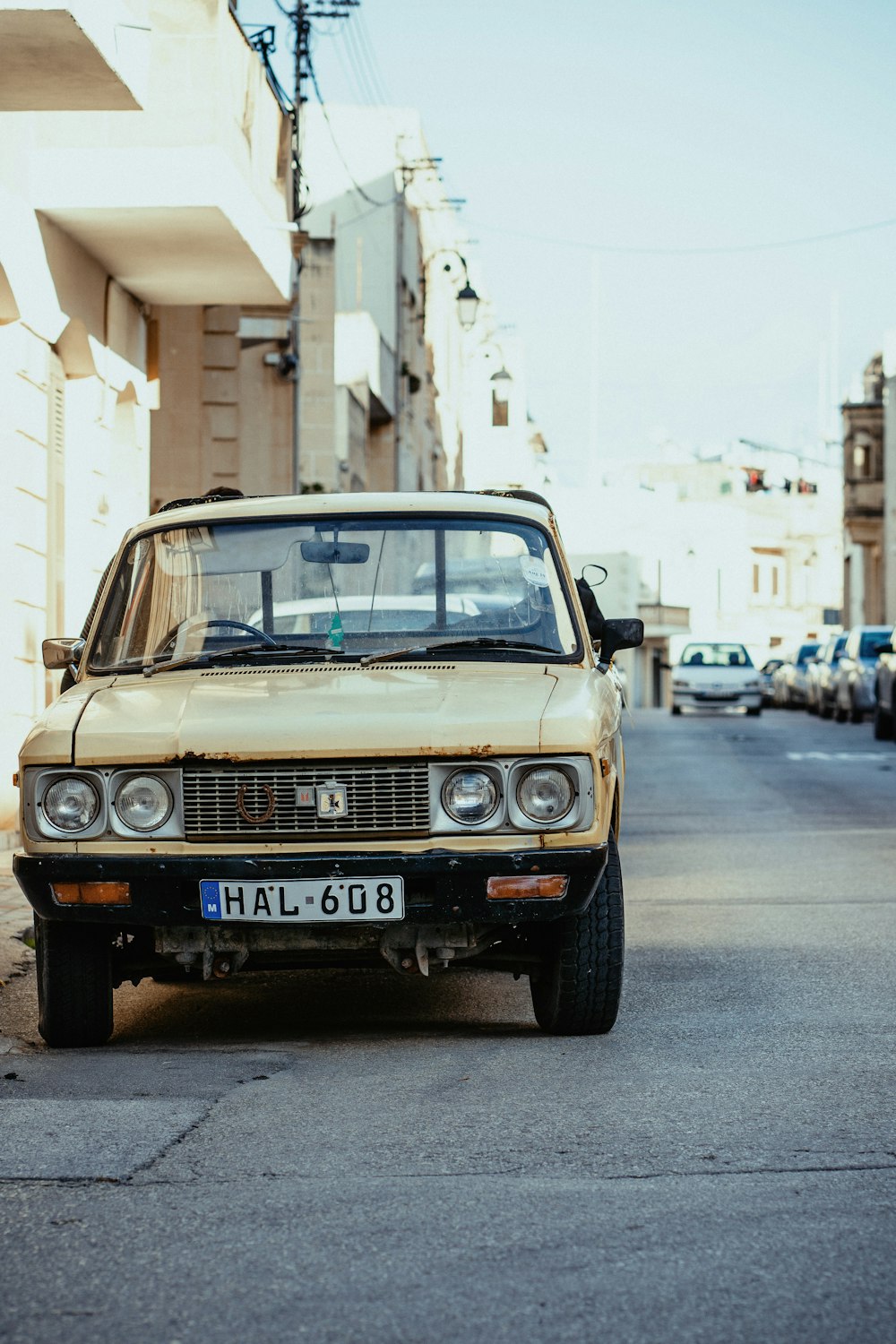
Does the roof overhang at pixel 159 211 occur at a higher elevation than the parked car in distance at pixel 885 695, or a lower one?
higher

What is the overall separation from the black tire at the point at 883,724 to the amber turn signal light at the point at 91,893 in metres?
23.8

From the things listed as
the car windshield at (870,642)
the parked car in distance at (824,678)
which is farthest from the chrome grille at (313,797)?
the parked car in distance at (824,678)

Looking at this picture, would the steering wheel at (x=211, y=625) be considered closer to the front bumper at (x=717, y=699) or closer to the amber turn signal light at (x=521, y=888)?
the amber turn signal light at (x=521, y=888)

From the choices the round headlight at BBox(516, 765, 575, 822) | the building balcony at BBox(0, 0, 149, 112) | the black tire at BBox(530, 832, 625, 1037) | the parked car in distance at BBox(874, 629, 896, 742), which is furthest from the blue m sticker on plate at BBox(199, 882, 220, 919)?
the parked car in distance at BBox(874, 629, 896, 742)

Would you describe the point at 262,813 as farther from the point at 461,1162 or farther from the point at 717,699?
the point at 717,699

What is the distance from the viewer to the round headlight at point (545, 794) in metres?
6.14

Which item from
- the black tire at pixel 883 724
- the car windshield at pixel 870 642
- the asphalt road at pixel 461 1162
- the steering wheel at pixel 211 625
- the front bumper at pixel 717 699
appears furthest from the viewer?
the front bumper at pixel 717 699

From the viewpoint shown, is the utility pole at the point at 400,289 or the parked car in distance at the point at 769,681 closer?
the utility pole at the point at 400,289

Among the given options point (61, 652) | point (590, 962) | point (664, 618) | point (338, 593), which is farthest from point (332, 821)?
point (664, 618)

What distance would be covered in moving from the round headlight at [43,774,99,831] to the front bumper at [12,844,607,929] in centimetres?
13

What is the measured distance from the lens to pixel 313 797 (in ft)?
20.0

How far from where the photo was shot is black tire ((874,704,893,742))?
95.2ft

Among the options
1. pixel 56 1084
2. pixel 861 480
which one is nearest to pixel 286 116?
pixel 56 1084

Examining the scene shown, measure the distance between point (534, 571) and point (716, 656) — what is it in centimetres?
3907
